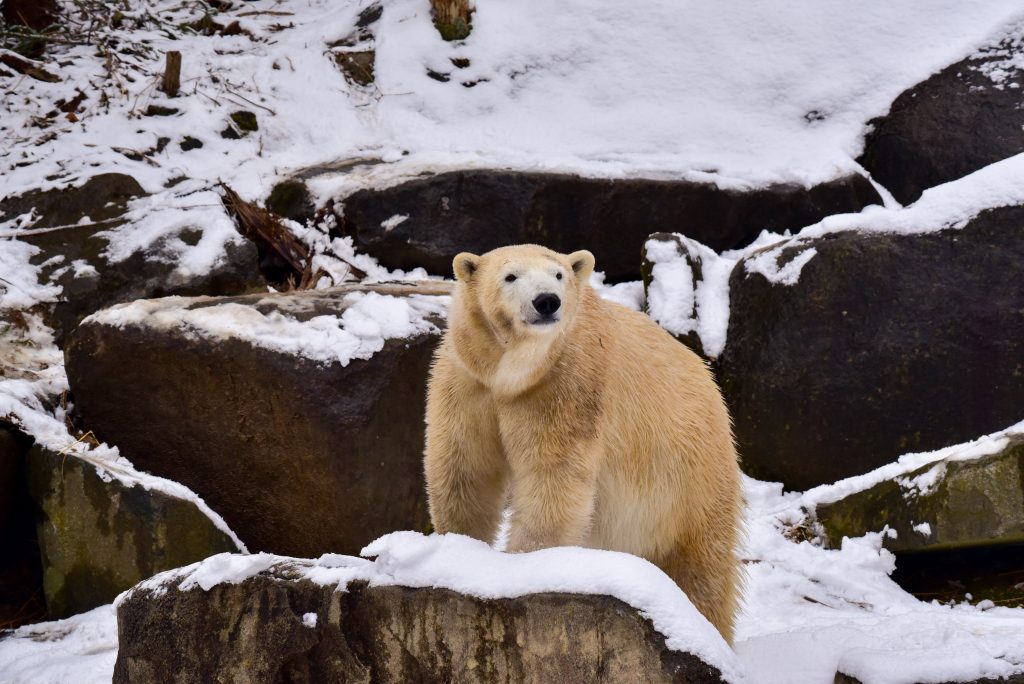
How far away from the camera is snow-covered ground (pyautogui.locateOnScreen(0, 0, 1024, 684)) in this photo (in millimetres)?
6941

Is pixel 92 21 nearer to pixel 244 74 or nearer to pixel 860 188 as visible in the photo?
pixel 244 74

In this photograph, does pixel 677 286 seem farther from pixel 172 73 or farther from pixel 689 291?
pixel 172 73

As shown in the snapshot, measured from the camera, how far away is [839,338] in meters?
6.35

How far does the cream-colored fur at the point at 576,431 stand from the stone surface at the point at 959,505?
5.02 feet

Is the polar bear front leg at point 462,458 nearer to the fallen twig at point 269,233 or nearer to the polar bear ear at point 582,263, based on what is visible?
the polar bear ear at point 582,263

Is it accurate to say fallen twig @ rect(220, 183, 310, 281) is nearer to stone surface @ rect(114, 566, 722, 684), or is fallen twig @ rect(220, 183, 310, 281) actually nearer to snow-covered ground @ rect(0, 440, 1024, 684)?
snow-covered ground @ rect(0, 440, 1024, 684)

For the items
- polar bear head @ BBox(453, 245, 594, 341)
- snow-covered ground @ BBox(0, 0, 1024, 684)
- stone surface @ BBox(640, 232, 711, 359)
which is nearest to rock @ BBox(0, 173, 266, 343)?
snow-covered ground @ BBox(0, 0, 1024, 684)

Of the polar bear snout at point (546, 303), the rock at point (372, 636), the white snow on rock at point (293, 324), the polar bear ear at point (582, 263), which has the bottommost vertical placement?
the white snow on rock at point (293, 324)

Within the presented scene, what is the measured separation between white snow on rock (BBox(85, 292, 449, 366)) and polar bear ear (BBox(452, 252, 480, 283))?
1797mm

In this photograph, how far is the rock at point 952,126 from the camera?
25.5 feet

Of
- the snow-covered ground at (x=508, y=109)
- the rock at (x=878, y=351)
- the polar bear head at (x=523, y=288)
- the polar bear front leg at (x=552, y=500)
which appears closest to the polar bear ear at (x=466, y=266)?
the polar bear head at (x=523, y=288)

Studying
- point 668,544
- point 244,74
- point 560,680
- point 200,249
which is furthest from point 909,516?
point 244,74

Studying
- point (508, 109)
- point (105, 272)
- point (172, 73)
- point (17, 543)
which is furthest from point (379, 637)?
point (172, 73)

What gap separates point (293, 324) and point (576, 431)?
8.14 ft
